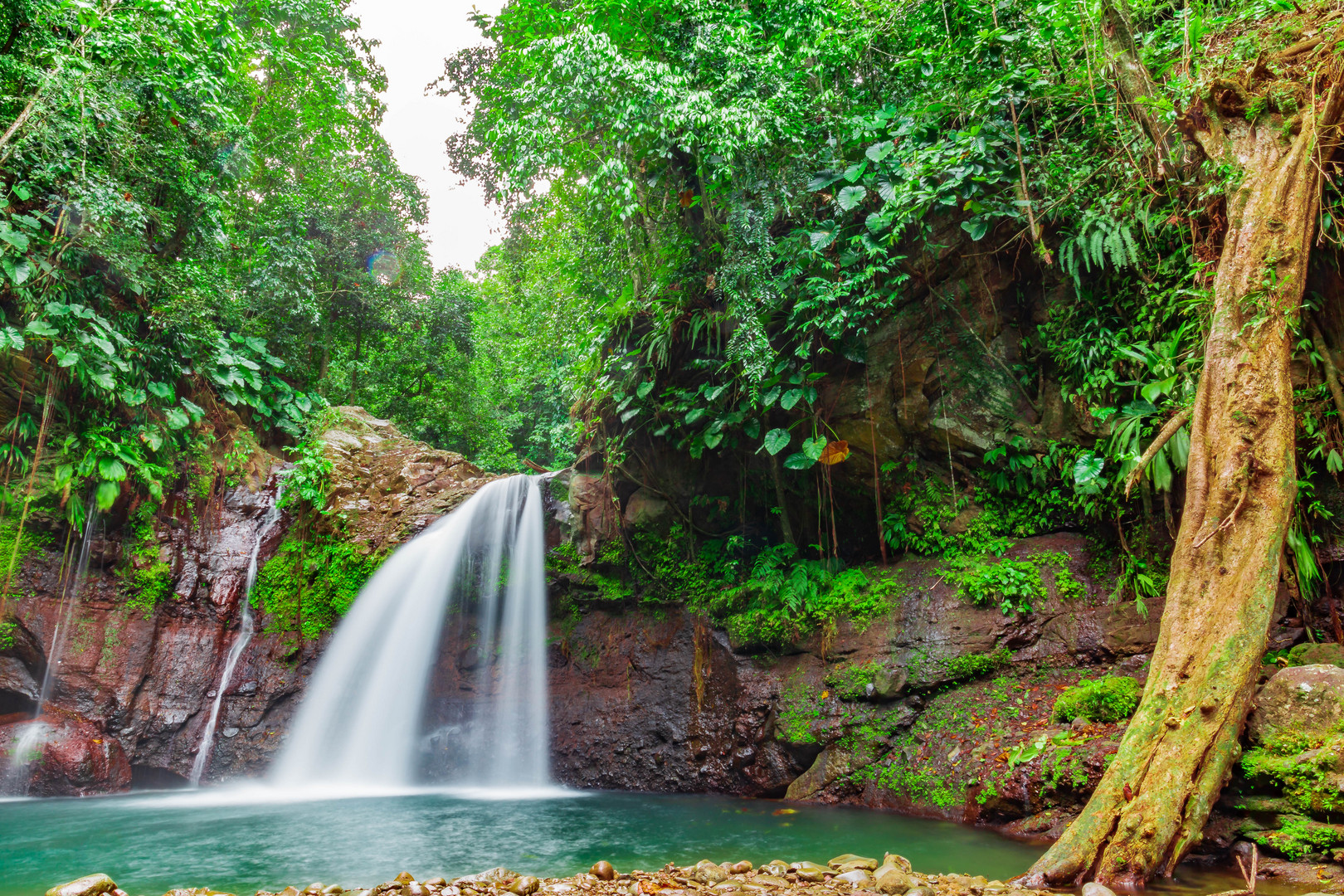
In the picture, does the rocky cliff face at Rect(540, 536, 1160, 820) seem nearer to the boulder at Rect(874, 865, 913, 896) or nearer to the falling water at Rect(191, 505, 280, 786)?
the boulder at Rect(874, 865, 913, 896)

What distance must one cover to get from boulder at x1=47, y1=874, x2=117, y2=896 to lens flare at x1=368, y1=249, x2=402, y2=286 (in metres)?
13.9

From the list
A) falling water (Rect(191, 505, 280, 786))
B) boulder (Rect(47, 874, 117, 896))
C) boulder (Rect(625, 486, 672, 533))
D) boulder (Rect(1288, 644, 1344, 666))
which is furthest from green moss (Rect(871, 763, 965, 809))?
falling water (Rect(191, 505, 280, 786))

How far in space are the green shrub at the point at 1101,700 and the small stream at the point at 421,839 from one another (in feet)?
4.11

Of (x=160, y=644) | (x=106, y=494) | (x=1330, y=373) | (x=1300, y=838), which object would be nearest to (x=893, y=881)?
(x=1300, y=838)

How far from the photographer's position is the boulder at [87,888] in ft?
11.3

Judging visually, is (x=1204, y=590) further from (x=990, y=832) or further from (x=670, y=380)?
(x=670, y=380)

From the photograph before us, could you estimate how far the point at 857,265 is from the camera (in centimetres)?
754

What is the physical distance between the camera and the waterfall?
8742 mm

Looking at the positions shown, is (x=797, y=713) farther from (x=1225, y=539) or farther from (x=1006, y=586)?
(x=1225, y=539)

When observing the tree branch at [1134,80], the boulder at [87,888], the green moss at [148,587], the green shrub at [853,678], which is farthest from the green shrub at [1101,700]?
the green moss at [148,587]

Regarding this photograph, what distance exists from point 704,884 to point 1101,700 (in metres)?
3.60

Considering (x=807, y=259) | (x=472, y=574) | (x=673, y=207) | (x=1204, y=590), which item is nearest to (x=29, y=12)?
(x=673, y=207)

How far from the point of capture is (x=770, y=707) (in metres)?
7.55

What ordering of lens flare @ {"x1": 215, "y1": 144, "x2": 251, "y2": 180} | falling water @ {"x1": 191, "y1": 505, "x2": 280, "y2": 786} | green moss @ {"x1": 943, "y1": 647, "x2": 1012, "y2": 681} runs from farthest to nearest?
lens flare @ {"x1": 215, "y1": 144, "x2": 251, "y2": 180} < falling water @ {"x1": 191, "y1": 505, "x2": 280, "y2": 786} < green moss @ {"x1": 943, "y1": 647, "x2": 1012, "y2": 681}
